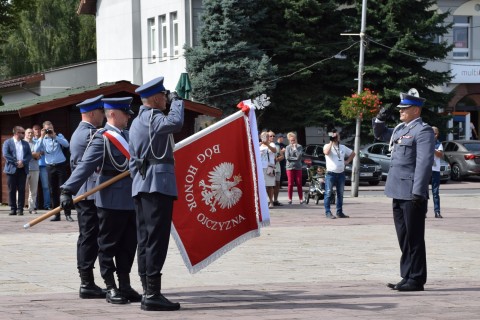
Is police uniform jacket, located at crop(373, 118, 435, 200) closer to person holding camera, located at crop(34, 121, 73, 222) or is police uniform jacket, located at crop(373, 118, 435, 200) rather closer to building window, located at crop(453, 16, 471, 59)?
person holding camera, located at crop(34, 121, 73, 222)

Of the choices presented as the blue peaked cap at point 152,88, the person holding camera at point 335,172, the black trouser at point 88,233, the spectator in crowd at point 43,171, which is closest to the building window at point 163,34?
the spectator in crowd at point 43,171

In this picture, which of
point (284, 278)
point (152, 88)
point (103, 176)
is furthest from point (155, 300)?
point (284, 278)

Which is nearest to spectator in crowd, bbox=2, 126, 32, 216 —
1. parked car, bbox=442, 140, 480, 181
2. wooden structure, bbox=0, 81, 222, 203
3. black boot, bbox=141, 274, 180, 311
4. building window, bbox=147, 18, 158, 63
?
wooden structure, bbox=0, 81, 222, 203

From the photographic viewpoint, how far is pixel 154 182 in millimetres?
9547

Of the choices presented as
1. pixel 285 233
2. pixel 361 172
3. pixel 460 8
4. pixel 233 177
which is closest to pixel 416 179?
pixel 233 177

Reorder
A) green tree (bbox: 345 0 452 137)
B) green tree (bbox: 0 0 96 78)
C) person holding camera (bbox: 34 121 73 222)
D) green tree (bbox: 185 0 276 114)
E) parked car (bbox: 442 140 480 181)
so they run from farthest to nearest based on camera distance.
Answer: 1. green tree (bbox: 0 0 96 78)
2. green tree (bbox: 185 0 276 114)
3. green tree (bbox: 345 0 452 137)
4. parked car (bbox: 442 140 480 181)
5. person holding camera (bbox: 34 121 73 222)

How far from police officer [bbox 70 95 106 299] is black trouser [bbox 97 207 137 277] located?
37 cm

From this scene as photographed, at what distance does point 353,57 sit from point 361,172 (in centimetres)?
787

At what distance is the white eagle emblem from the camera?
10705mm

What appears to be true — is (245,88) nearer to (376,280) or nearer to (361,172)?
(361,172)

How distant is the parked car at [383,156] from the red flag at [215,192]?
30.2 metres

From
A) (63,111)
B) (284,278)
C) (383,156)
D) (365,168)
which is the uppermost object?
(63,111)

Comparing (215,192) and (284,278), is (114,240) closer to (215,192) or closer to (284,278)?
(215,192)

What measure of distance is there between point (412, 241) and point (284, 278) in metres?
1.61
